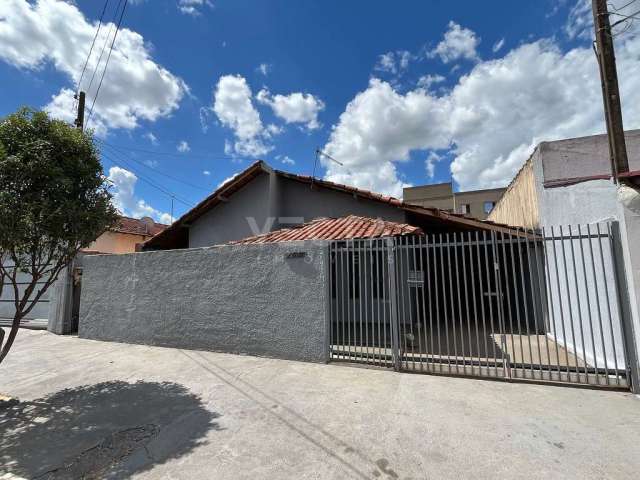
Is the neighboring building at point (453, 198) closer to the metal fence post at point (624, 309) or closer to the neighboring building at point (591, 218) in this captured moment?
the neighboring building at point (591, 218)

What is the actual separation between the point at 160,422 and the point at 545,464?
4284mm

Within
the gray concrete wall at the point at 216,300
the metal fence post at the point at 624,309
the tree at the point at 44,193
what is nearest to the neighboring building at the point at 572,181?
the metal fence post at the point at 624,309

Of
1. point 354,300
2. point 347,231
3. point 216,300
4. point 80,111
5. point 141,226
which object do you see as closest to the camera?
point 354,300

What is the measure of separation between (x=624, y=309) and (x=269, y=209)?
381 inches

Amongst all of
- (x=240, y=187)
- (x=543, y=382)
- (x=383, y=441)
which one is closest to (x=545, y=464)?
(x=383, y=441)

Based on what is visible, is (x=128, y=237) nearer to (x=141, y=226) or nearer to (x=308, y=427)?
(x=141, y=226)

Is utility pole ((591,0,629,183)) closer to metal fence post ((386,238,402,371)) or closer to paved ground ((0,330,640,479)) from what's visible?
metal fence post ((386,238,402,371))

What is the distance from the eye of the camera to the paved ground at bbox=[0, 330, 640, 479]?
299cm

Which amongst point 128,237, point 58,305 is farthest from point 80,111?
point 128,237

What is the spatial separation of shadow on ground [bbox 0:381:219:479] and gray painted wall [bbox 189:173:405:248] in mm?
7469

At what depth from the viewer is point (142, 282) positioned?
27.0ft

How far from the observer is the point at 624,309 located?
4492mm

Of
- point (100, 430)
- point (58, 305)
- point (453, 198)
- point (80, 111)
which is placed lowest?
point (100, 430)

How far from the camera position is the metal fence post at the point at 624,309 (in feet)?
14.4
